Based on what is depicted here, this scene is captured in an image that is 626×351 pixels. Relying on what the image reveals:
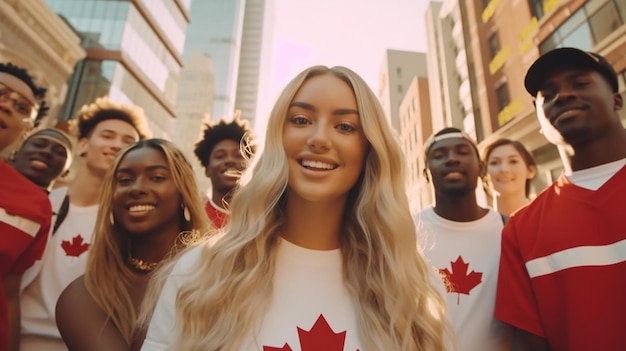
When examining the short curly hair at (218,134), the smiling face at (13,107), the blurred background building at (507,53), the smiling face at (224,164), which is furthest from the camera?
the blurred background building at (507,53)

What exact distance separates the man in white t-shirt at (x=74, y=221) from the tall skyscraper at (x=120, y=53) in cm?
2149

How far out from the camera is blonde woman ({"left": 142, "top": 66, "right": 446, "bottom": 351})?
127 cm

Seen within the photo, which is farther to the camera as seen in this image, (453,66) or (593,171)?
(453,66)

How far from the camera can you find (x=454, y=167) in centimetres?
269

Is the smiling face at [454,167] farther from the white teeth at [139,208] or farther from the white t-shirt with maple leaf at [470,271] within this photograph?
the white teeth at [139,208]

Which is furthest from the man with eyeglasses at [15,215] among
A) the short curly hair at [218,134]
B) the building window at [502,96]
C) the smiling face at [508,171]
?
the building window at [502,96]

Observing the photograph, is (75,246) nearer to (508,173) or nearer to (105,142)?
(105,142)

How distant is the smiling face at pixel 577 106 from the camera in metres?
1.66

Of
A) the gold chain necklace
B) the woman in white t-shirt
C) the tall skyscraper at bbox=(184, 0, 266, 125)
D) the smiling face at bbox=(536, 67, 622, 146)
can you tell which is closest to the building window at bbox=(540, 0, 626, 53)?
the woman in white t-shirt

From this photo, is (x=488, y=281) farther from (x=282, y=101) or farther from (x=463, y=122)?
(x=463, y=122)

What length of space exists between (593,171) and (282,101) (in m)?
1.50

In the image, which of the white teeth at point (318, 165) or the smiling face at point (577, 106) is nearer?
the white teeth at point (318, 165)

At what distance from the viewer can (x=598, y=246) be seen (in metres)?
1.50

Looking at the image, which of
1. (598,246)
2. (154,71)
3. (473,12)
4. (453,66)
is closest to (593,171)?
(598,246)
